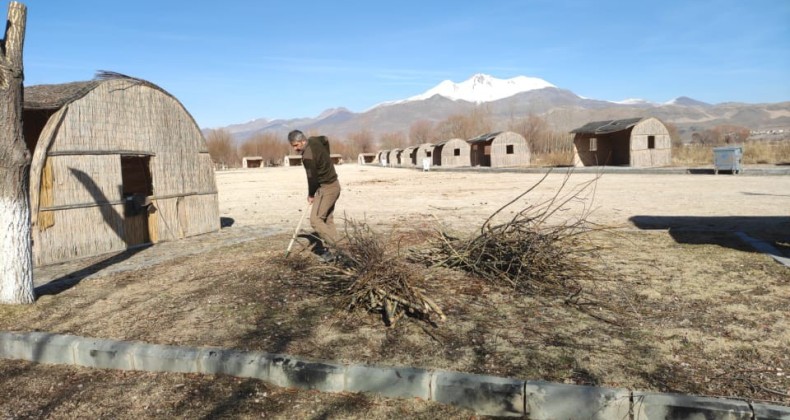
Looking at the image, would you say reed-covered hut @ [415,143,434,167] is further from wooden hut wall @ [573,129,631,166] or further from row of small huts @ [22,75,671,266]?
row of small huts @ [22,75,671,266]

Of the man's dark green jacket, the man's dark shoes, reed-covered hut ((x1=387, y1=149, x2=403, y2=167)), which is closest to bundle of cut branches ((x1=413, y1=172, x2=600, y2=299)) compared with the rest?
the man's dark shoes

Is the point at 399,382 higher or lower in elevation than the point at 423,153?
lower

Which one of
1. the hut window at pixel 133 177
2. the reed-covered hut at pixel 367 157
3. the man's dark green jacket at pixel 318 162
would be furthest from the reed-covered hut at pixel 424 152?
the man's dark green jacket at pixel 318 162

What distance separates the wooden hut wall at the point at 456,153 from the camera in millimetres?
46344

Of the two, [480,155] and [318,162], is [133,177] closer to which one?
[318,162]

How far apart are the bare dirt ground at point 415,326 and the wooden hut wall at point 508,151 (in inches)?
1282

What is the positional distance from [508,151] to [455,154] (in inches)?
251

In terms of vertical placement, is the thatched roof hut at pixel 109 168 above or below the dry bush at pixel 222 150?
below

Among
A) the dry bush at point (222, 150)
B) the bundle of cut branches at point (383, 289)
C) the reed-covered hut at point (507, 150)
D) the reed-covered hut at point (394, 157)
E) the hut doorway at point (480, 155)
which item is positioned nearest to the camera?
the bundle of cut branches at point (383, 289)

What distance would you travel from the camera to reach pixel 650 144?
3250cm

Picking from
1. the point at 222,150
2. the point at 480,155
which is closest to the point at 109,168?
the point at 480,155

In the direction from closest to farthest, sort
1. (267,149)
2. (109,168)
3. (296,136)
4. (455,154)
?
(296,136)
(109,168)
(455,154)
(267,149)

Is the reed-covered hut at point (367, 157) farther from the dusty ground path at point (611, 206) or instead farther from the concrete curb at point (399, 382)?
the concrete curb at point (399, 382)

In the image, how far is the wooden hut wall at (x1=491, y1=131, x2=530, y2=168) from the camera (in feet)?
134
